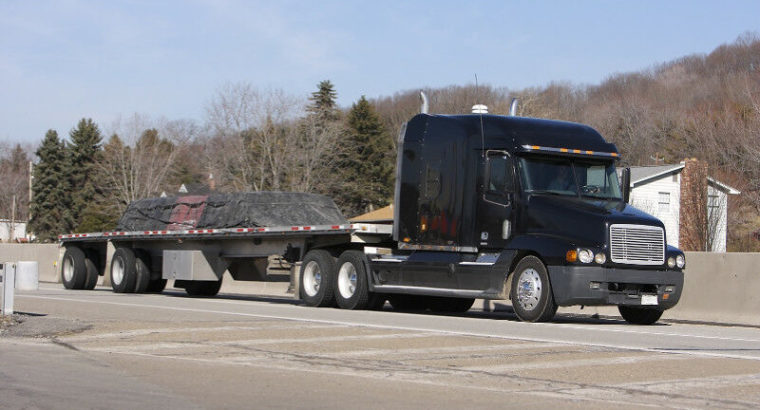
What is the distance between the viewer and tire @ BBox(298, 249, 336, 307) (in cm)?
1900

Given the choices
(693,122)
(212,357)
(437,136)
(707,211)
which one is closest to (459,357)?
(212,357)

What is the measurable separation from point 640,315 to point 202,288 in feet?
40.0

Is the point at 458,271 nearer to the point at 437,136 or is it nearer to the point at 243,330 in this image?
the point at 437,136

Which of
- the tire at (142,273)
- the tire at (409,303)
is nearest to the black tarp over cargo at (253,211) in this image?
the tire at (142,273)

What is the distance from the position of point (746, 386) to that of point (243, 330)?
21.9 ft

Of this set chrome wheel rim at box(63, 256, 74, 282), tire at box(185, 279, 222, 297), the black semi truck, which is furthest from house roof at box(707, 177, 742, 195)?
the black semi truck

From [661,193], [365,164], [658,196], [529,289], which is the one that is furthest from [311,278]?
[365,164]

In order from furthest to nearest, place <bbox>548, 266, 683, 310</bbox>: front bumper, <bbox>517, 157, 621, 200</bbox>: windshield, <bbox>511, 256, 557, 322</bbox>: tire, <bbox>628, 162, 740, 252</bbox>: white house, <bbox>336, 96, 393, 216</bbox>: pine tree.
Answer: <bbox>336, 96, 393, 216</bbox>: pine tree → <bbox>628, 162, 740, 252</bbox>: white house → <bbox>517, 157, 621, 200</bbox>: windshield → <bbox>511, 256, 557, 322</bbox>: tire → <bbox>548, 266, 683, 310</bbox>: front bumper

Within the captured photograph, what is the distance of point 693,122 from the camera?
67.5 m

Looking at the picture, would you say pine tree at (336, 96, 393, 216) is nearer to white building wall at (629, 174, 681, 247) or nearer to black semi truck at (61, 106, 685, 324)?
white building wall at (629, 174, 681, 247)

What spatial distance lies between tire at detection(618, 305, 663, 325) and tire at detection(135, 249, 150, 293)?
1291 centimetres

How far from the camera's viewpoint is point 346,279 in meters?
18.9

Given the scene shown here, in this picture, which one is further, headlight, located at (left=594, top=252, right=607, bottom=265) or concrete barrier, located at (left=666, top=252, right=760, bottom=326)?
concrete barrier, located at (left=666, top=252, right=760, bottom=326)

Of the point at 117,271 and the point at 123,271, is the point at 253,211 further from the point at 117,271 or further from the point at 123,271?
the point at 117,271
